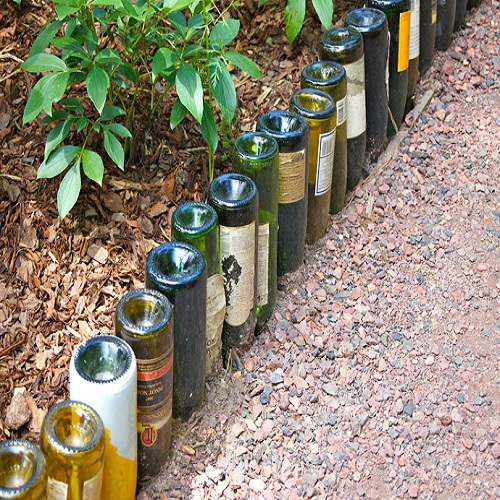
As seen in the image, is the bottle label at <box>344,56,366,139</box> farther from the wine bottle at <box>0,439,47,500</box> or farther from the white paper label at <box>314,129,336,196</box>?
the wine bottle at <box>0,439,47,500</box>

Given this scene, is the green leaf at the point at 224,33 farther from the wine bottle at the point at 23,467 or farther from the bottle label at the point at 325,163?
the wine bottle at the point at 23,467

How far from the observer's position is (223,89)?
120 inches

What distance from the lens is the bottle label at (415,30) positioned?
3902mm

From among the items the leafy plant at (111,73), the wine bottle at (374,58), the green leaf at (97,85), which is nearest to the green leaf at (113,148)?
the leafy plant at (111,73)

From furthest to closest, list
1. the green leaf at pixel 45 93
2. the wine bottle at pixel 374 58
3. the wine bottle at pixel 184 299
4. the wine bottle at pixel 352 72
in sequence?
1. the wine bottle at pixel 374 58
2. the wine bottle at pixel 352 72
3. the green leaf at pixel 45 93
4. the wine bottle at pixel 184 299

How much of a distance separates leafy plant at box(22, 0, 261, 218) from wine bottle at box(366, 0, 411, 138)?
851 mm

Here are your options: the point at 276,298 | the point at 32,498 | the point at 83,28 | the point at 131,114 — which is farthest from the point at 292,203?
the point at 32,498

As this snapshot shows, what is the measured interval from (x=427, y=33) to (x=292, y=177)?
131 centimetres

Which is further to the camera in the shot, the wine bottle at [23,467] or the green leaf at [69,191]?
the green leaf at [69,191]

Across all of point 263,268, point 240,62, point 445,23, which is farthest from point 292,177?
point 445,23

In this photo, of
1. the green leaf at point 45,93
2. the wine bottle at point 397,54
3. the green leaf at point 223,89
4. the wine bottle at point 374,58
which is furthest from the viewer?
the wine bottle at point 397,54

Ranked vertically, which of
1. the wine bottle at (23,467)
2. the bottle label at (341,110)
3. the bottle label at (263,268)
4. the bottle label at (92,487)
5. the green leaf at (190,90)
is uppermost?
the green leaf at (190,90)

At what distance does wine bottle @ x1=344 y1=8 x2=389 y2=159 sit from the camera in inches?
142

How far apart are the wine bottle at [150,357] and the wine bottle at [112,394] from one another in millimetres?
55
